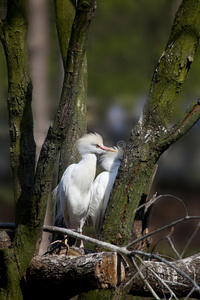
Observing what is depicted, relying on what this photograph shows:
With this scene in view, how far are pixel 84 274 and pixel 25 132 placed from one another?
703 mm

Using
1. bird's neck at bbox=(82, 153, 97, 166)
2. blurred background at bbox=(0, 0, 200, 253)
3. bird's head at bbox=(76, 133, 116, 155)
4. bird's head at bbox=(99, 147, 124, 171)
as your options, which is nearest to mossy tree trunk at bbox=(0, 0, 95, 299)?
bird's head at bbox=(76, 133, 116, 155)

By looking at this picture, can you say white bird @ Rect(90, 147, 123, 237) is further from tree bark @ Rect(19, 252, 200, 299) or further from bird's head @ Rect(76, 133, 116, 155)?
tree bark @ Rect(19, 252, 200, 299)

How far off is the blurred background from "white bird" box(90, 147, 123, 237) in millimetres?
3013

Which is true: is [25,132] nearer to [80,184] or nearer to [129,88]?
[80,184]

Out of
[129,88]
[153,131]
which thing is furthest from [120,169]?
[129,88]

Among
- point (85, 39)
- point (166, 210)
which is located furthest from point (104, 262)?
point (166, 210)

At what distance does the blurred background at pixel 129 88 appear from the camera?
6.49m

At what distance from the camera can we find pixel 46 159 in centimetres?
168

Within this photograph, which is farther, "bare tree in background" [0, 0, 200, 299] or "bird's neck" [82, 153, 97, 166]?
"bird's neck" [82, 153, 97, 166]

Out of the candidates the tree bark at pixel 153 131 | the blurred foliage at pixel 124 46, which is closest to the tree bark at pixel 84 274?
the tree bark at pixel 153 131

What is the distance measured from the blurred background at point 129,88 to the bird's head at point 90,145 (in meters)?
3.13

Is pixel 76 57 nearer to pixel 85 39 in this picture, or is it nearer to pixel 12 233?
pixel 85 39

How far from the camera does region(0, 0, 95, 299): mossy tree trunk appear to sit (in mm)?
1642

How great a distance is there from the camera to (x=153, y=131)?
6.20 ft
